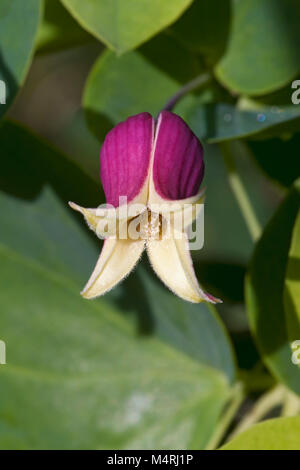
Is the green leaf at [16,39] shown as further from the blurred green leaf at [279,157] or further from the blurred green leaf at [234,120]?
the blurred green leaf at [279,157]

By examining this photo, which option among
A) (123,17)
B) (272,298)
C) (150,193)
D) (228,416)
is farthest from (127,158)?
(228,416)

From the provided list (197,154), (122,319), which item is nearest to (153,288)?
(122,319)

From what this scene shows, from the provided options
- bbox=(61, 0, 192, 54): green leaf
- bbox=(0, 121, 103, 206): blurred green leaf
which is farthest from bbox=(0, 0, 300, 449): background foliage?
bbox=(61, 0, 192, 54): green leaf

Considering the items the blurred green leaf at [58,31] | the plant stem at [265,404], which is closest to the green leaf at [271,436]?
the plant stem at [265,404]

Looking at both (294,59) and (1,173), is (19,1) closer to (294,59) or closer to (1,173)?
(1,173)

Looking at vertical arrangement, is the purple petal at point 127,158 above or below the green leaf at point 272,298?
above

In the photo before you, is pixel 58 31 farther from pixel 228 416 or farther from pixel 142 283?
pixel 228 416
